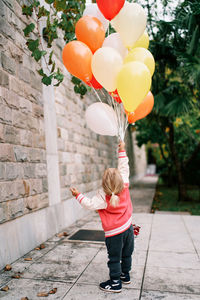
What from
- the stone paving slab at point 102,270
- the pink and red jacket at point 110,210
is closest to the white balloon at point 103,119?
the pink and red jacket at point 110,210

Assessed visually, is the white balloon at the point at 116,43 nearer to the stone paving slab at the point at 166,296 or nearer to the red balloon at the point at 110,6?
the red balloon at the point at 110,6

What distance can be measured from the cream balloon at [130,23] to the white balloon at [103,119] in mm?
806

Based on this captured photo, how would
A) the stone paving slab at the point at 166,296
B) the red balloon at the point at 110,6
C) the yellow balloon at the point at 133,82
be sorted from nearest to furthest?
1. the stone paving slab at the point at 166,296
2. the yellow balloon at the point at 133,82
3. the red balloon at the point at 110,6

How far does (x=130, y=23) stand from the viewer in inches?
121

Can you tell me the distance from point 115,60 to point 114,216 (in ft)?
5.17

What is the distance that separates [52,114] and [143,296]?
3.48 metres

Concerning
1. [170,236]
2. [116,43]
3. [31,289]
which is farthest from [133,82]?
[170,236]

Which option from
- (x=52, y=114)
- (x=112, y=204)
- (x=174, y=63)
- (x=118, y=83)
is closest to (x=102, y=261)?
(x=112, y=204)

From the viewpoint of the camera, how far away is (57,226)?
16.4 feet

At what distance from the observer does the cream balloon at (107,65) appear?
2873 mm

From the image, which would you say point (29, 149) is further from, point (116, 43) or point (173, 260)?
point (173, 260)

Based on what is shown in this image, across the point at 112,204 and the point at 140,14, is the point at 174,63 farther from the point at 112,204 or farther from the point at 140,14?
the point at 112,204

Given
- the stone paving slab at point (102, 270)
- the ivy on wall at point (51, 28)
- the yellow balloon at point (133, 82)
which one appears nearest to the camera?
the stone paving slab at point (102, 270)

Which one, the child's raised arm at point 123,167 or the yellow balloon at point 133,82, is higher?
the yellow balloon at point 133,82
